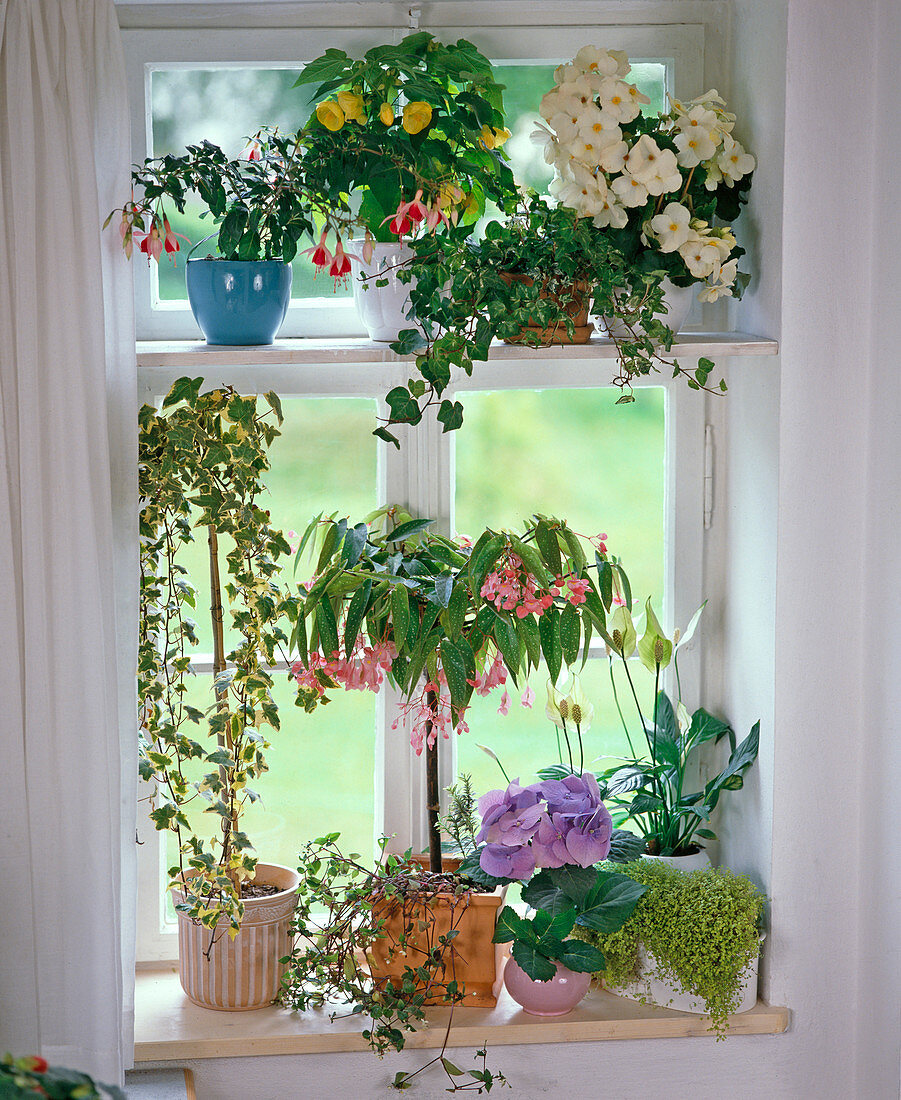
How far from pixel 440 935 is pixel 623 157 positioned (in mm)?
1292

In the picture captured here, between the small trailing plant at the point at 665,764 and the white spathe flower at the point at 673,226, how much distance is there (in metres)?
0.63

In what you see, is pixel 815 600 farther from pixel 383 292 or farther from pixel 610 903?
pixel 383 292

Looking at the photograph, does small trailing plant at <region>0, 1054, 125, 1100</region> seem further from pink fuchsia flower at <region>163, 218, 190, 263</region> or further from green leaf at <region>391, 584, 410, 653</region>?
pink fuchsia flower at <region>163, 218, 190, 263</region>

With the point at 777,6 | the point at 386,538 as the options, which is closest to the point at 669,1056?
the point at 386,538

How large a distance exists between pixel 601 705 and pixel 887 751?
525mm

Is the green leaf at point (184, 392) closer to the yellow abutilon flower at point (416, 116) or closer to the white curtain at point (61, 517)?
the white curtain at point (61, 517)

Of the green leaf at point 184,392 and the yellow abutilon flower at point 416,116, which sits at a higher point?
the yellow abutilon flower at point 416,116

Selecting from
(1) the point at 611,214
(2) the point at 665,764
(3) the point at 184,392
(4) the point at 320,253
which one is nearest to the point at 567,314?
(1) the point at 611,214

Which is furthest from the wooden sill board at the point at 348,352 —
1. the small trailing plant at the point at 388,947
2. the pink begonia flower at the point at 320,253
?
the small trailing plant at the point at 388,947

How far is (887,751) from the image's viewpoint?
1761 mm

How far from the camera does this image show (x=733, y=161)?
178 cm

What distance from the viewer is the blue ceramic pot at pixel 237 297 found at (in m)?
1.71

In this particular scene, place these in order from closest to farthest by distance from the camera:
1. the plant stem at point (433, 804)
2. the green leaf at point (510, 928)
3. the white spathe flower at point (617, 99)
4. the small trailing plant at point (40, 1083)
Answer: the small trailing plant at point (40, 1083), the white spathe flower at point (617, 99), the green leaf at point (510, 928), the plant stem at point (433, 804)

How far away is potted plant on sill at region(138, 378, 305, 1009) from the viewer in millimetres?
1738
